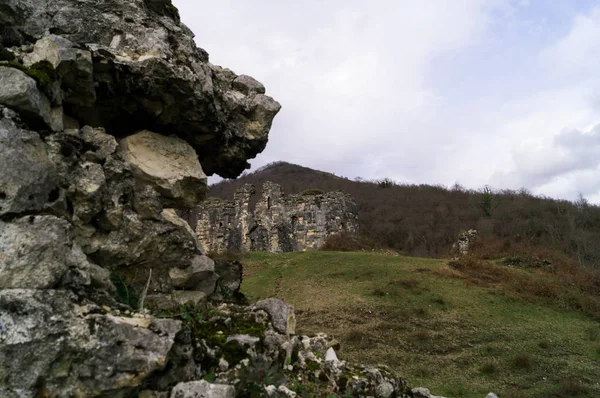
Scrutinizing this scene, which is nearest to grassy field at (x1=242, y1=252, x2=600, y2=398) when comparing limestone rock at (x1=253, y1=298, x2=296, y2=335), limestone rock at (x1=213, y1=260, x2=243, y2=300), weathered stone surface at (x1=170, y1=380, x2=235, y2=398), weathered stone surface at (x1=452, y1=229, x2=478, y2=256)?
limestone rock at (x1=213, y1=260, x2=243, y2=300)

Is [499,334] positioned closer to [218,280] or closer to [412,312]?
[412,312]

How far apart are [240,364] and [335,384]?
1210 mm

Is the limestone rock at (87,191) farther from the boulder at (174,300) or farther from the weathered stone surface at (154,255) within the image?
the boulder at (174,300)

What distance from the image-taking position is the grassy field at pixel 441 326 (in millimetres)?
10398

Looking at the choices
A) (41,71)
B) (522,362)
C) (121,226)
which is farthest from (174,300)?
(522,362)

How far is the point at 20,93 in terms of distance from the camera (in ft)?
12.6

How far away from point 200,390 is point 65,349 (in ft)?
3.38

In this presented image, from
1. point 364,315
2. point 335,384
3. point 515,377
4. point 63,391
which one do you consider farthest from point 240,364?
point 364,315

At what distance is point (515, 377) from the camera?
10438mm

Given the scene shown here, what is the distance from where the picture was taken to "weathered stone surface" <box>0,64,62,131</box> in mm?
3809

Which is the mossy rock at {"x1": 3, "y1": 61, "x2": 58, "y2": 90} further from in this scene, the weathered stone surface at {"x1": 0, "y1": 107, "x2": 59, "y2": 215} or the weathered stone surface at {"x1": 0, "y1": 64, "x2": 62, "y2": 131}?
the weathered stone surface at {"x1": 0, "y1": 107, "x2": 59, "y2": 215}

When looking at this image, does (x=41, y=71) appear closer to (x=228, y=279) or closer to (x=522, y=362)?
(x=228, y=279)

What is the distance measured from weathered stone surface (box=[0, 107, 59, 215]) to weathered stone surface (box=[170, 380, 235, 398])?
6.39 ft

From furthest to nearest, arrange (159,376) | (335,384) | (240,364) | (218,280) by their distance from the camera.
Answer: (218,280) < (335,384) < (240,364) < (159,376)
